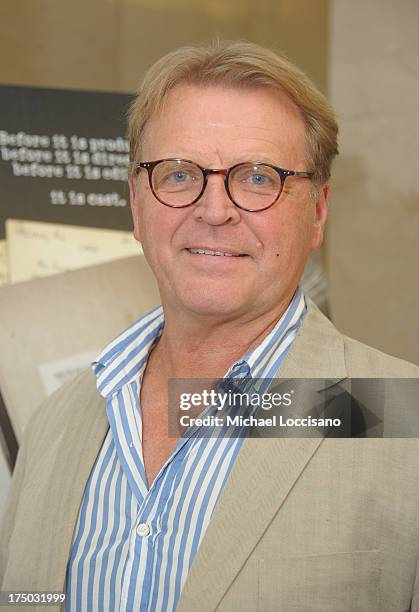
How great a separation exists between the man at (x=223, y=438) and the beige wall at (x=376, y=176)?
93cm

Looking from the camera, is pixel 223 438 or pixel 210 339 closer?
pixel 223 438

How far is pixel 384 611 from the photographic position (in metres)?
1.16

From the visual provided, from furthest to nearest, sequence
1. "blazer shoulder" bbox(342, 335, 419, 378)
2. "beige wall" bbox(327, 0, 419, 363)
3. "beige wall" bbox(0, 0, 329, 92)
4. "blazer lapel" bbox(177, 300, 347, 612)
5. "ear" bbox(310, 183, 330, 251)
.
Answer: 1. "beige wall" bbox(327, 0, 419, 363)
2. "beige wall" bbox(0, 0, 329, 92)
3. "ear" bbox(310, 183, 330, 251)
4. "blazer shoulder" bbox(342, 335, 419, 378)
5. "blazer lapel" bbox(177, 300, 347, 612)

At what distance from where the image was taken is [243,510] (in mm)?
1173


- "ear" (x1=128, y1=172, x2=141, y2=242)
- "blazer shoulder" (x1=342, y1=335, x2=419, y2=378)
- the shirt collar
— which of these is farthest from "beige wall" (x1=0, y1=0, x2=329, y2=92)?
"blazer shoulder" (x1=342, y1=335, x2=419, y2=378)

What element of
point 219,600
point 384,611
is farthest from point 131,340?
point 384,611

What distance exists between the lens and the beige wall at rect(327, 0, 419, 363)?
2.29m

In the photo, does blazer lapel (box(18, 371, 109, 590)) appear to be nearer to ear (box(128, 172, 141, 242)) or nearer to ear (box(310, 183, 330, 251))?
ear (box(128, 172, 141, 242))

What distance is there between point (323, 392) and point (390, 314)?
45.8 inches

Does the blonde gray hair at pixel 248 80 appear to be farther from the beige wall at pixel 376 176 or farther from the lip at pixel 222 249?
A: the beige wall at pixel 376 176

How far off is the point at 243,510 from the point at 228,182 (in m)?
0.52

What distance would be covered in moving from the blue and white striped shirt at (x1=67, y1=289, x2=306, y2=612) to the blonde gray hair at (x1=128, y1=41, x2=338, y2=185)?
0.27 m

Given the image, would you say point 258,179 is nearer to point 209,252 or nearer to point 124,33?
point 209,252

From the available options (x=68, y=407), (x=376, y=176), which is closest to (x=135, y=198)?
(x=68, y=407)
